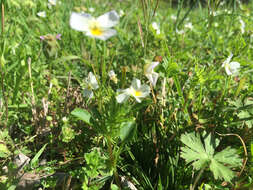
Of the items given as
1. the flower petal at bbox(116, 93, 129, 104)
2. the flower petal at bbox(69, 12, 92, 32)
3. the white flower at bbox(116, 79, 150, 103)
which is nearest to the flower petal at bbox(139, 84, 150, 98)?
the white flower at bbox(116, 79, 150, 103)

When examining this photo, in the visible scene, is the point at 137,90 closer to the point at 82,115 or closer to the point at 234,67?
the point at 82,115

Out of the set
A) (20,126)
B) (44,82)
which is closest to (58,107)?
(20,126)

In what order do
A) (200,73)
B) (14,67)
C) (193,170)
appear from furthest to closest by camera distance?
(14,67) < (200,73) < (193,170)

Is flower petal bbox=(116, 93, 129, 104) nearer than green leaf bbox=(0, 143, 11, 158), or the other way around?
flower petal bbox=(116, 93, 129, 104)

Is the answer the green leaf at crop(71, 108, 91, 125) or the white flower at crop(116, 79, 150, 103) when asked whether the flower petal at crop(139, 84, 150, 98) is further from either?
the green leaf at crop(71, 108, 91, 125)

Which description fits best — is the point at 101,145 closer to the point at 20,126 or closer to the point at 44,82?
the point at 20,126

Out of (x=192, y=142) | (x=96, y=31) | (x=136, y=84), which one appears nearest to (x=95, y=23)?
(x=96, y=31)
